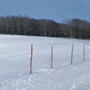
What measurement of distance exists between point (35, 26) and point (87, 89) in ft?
467

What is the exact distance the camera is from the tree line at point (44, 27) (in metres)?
128

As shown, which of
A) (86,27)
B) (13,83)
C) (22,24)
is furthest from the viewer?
(22,24)

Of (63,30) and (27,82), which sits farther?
(63,30)

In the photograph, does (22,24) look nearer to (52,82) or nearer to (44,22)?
(44,22)

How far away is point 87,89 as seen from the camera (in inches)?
306

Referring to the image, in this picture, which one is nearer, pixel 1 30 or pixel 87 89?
pixel 87 89

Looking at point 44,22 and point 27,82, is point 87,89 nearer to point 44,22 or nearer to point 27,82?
point 27,82

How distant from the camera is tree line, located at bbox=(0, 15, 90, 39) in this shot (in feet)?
421

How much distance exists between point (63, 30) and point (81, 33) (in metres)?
12.4

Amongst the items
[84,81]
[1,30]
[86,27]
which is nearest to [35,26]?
[1,30]

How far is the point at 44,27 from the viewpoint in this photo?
14300 centimetres

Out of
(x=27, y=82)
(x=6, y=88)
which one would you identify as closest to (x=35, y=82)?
(x=27, y=82)

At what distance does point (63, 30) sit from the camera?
124688 millimetres

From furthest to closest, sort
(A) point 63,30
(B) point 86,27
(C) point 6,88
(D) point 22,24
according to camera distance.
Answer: (D) point 22,24, (B) point 86,27, (A) point 63,30, (C) point 6,88
